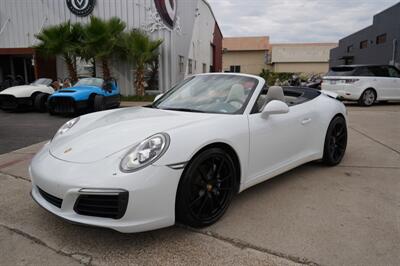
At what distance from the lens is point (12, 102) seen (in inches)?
454

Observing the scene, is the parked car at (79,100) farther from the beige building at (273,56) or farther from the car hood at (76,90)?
the beige building at (273,56)

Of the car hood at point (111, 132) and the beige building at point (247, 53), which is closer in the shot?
the car hood at point (111, 132)

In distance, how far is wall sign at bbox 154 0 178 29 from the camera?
16.7 metres

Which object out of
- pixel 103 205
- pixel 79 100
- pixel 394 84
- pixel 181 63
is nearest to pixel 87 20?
pixel 181 63

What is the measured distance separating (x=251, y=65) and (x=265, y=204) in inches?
2125

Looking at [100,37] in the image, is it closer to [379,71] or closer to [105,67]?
[105,67]

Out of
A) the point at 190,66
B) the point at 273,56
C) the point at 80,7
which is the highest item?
the point at 273,56

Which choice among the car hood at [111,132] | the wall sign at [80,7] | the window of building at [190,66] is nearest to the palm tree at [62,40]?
the wall sign at [80,7]

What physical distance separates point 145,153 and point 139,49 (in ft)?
44.8

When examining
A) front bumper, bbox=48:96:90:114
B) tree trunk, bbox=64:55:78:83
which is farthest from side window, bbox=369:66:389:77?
tree trunk, bbox=64:55:78:83

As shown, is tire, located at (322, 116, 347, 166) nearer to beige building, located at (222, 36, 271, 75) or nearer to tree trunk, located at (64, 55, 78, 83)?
tree trunk, located at (64, 55, 78, 83)

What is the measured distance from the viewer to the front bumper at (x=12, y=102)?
1145 cm

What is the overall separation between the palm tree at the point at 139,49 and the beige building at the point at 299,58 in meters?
39.3

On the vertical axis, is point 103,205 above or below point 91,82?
below
